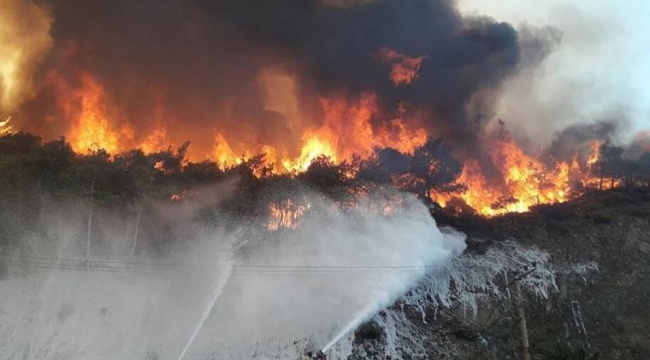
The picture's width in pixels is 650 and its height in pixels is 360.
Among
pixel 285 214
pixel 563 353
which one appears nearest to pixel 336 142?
pixel 285 214

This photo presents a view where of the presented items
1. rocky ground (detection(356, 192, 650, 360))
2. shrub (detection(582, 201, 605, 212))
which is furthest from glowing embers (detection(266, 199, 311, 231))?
shrub (detection(582, 201, 605, 212))

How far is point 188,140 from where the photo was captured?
53188 mm

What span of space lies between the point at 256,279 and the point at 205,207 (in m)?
8.67

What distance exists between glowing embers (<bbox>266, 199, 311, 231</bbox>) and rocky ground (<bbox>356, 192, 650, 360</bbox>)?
39.9 ft

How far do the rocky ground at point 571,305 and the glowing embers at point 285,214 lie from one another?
1217 centimetres

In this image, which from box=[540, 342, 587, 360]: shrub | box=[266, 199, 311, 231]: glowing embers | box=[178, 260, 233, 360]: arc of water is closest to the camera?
box=[540, 342, 587, 360]: shrub

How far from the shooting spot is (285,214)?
4494cm

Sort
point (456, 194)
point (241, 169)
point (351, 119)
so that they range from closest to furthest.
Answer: point (241, 169), point (456, 194), point (351, 119)

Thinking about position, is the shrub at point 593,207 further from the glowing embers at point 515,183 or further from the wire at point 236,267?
the wire at point 236,267

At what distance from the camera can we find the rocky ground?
1384 inches

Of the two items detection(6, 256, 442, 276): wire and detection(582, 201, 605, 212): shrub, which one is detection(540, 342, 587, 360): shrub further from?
detection(582, 201, 605, 212): shrub

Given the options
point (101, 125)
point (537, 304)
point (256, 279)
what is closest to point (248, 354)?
point (256, 279)

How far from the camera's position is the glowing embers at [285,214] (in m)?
43.9

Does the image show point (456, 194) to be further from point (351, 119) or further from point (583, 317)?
point (583, 317)
